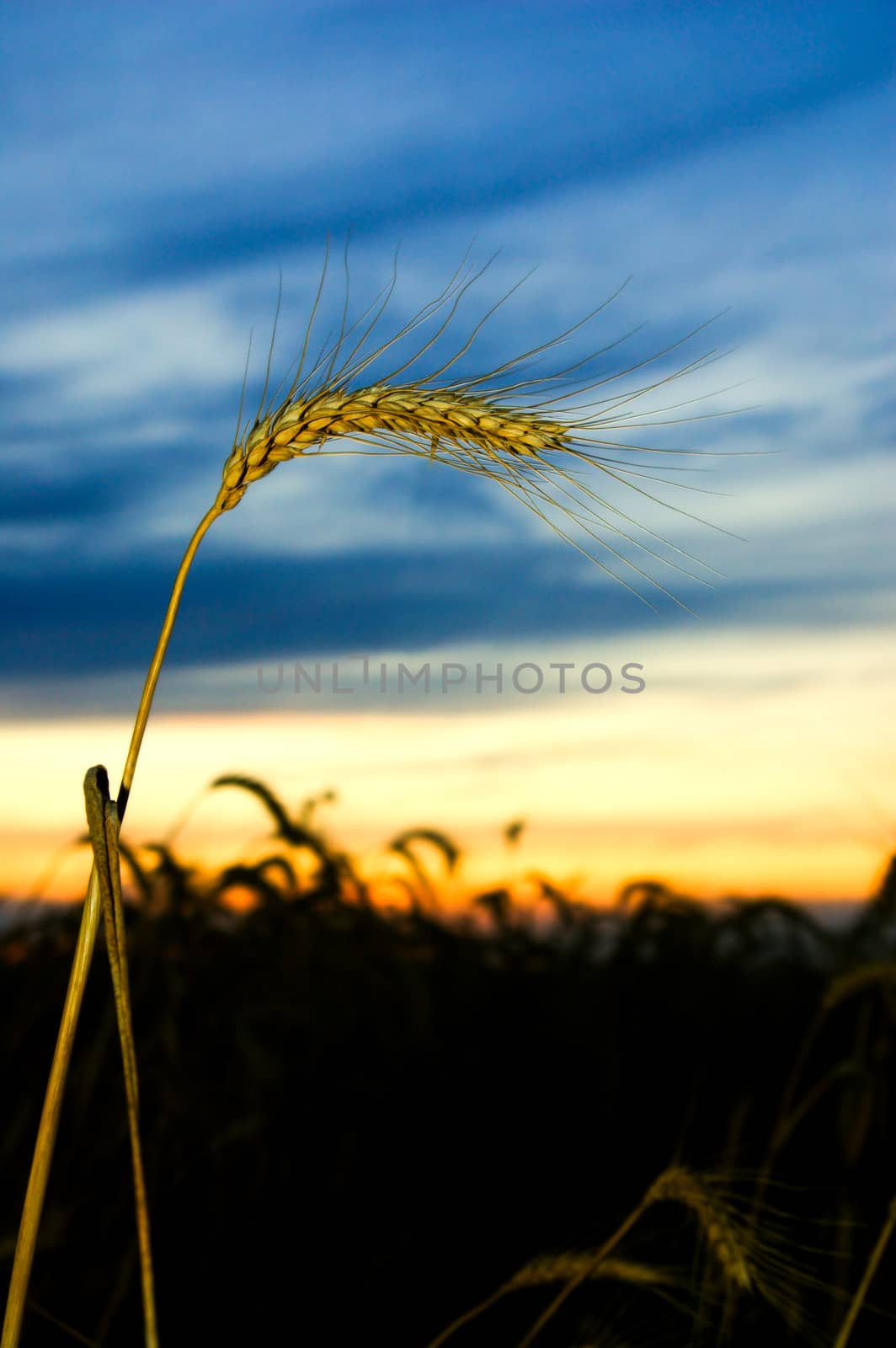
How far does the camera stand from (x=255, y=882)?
411 centimetres

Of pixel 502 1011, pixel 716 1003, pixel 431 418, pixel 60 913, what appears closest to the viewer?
pixel 431 418

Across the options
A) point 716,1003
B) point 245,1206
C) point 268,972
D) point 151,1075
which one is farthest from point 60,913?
point 716,1003

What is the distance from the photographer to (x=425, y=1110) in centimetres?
394

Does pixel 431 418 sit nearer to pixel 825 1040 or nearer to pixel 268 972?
pixel 268 972

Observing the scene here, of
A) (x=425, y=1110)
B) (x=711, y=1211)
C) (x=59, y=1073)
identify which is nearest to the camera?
(x=59, y=1073)

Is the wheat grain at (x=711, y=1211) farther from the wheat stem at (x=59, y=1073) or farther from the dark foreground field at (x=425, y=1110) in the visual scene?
the wheat stem at (x=59, y=1073)

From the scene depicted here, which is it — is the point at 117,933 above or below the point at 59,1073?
above

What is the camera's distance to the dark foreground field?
2980 millimetres

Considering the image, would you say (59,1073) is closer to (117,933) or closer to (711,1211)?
(117,933)

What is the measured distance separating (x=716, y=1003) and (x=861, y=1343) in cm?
199

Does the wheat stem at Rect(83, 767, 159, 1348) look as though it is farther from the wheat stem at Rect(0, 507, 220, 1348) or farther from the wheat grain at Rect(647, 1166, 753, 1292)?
the wheat grain at Rect(647, 1166, 753, 1292)

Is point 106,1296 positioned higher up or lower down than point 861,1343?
higher up

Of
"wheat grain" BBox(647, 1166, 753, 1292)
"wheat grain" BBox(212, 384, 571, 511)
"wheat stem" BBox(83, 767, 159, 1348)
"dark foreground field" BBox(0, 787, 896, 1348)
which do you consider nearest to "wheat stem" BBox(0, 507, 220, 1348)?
"wheat stem" BBox(83, 767, 159, 1348)

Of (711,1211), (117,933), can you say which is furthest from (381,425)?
(711,1211)
